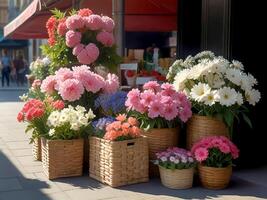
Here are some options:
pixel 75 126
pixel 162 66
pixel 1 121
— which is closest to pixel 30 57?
pixel 1 121

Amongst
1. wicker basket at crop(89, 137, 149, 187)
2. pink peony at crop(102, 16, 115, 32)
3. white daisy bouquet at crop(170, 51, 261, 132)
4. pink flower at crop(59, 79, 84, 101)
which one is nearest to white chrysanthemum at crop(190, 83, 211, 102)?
white daisy bouquet at crop(170, 51, 261, 132)

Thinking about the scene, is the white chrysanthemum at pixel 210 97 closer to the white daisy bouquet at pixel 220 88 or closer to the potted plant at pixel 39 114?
the white daisy bouquet at pixel 220 88

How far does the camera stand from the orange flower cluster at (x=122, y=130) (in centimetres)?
512

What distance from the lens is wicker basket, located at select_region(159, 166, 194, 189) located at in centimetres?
507

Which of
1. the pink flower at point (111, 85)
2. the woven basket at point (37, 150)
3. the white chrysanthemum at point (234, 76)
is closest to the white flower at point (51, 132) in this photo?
the woven basket at point (37, 150)

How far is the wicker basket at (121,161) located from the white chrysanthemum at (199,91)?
2.42ft

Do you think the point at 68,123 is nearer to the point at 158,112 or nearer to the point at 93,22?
the point at 158,112

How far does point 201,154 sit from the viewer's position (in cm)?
500

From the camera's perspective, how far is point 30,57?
3781cm

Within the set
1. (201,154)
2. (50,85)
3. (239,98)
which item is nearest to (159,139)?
(201,154)

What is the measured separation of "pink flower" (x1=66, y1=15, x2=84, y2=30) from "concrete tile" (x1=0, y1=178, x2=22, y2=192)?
2126mm

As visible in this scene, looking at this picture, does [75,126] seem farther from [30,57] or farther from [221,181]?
[30,57]

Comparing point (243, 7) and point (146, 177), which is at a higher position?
point (243, 7)

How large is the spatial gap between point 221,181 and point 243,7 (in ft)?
6.92
